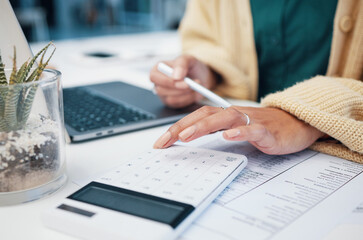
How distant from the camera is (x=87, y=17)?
5617mm

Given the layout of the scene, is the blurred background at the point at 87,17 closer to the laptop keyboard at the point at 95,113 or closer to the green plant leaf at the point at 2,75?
the laptop keyboard at the point at 95,113

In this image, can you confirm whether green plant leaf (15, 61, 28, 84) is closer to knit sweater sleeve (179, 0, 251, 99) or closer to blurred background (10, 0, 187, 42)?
knit sweater sleeve (179, 0, 251, 99)

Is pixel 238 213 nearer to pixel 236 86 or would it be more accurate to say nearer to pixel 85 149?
pixel 85 149

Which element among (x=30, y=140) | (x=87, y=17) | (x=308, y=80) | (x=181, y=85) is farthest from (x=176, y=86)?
(x=87, y=17)

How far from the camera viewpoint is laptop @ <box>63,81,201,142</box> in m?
0.53

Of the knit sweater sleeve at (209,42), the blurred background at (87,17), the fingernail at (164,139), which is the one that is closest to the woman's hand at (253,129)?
the fingernail at (164,139)

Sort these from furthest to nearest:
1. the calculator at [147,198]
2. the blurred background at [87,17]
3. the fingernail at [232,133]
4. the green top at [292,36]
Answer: the blurred background at [87,17]
the green top at [292,36]
the fingernail at [232,133]
the calculator at [147,198]

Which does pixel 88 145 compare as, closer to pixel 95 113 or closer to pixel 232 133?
pixel 95 113

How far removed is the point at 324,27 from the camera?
73 centimetres

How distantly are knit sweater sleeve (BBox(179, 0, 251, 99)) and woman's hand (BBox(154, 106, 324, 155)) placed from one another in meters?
0.30

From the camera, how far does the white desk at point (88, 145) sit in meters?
0.32

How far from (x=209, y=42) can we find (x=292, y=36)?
0.24 metres

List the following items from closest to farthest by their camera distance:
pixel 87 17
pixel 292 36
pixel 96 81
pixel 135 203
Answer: pixel 135 203 → pixel 292 36 → pixel 96 81 → pixel 87 17

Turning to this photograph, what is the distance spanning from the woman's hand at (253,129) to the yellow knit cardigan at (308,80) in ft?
0.06
